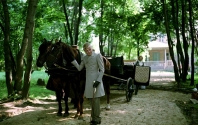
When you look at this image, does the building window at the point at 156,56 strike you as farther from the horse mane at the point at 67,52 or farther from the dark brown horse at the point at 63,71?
the horse mane at the point at 67,52

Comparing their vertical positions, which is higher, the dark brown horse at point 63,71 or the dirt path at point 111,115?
the dark brown horse at point 63,71

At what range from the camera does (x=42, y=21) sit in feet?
65.0

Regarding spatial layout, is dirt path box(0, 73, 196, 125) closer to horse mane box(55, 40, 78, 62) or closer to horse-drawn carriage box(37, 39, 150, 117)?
→ horse-drawn carriage box(37, 39, 150, 117)

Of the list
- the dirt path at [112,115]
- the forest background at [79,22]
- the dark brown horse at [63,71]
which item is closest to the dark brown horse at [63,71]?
the dark brown horse at [63,71]

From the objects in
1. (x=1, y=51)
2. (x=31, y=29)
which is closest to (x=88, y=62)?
(x=31, y=29)

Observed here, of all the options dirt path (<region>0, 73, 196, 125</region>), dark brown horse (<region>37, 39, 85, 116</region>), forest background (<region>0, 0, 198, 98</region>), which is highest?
forest background (<region>0, 0, 198, 98</region>)

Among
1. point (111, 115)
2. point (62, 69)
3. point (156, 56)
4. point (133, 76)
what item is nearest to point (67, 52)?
point (62, 69)

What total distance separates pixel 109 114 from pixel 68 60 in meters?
2.35

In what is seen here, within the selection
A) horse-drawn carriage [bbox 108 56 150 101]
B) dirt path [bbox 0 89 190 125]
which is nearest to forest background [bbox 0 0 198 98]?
dirt path [bbox 0 89 190 125]

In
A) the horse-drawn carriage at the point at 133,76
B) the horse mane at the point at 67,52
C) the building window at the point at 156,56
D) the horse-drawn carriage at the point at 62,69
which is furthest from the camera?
the building window at the point at 156,56

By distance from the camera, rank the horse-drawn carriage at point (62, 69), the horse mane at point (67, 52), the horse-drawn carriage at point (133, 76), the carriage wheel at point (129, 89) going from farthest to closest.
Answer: the horse-drawn carriage at point (133, 76), the carriage wheel at point (129, 89), the horse mane at point (67, 52), the horse-drawn carriage at point (62, 69)

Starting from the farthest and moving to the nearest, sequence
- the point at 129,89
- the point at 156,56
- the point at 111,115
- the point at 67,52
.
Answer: the point at 156,56 < the point at 129,89 < the point at 111,115 < the point at 67,52

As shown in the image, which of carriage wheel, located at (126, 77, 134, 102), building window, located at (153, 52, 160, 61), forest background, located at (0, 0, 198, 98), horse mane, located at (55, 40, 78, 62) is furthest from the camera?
building window, located at (153, 52, 160, 61)

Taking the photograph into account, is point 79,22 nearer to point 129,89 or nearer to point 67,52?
point 129,89
